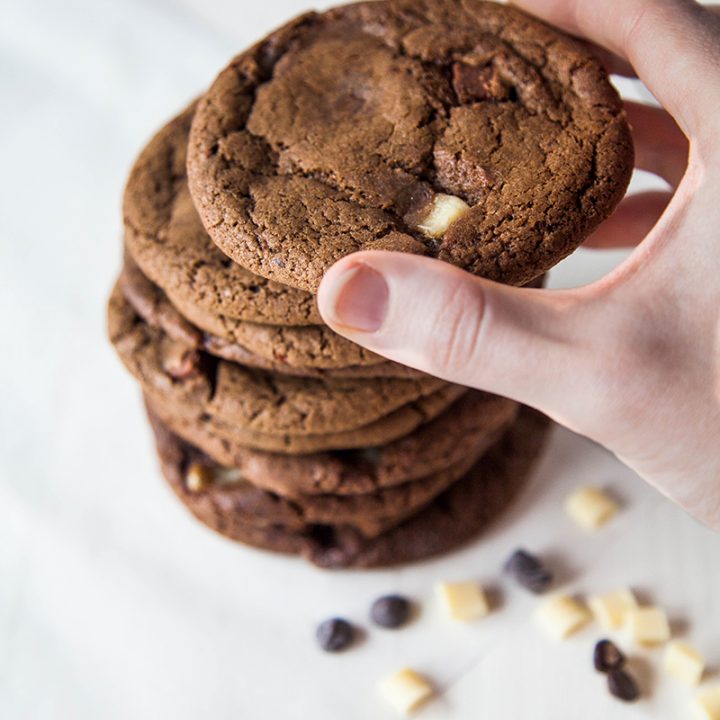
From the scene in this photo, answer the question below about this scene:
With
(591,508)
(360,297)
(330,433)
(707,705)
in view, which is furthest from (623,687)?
(360,297)

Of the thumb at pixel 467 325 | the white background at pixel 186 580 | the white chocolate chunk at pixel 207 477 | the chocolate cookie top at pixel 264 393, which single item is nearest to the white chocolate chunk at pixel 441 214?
the thumb at pixel 467 325

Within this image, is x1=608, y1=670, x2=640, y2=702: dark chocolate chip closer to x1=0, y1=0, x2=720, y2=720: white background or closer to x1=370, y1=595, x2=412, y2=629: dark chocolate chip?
x1=0, y1=0, x2=720, y2=720: white background

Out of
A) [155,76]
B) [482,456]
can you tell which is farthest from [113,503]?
[155,76]

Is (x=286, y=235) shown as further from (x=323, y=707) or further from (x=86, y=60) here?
(x=86, y=60)

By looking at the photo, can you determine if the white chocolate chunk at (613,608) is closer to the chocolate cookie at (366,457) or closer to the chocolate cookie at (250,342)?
the chocolate cookie at (366,457)

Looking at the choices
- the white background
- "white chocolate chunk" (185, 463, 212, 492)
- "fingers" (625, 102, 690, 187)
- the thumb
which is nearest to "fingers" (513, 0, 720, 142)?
"fingers" (625, 102, 690, 187)

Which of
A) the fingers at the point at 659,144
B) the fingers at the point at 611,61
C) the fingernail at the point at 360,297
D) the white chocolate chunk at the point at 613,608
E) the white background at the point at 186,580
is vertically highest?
the fingers at the point at 611,61
